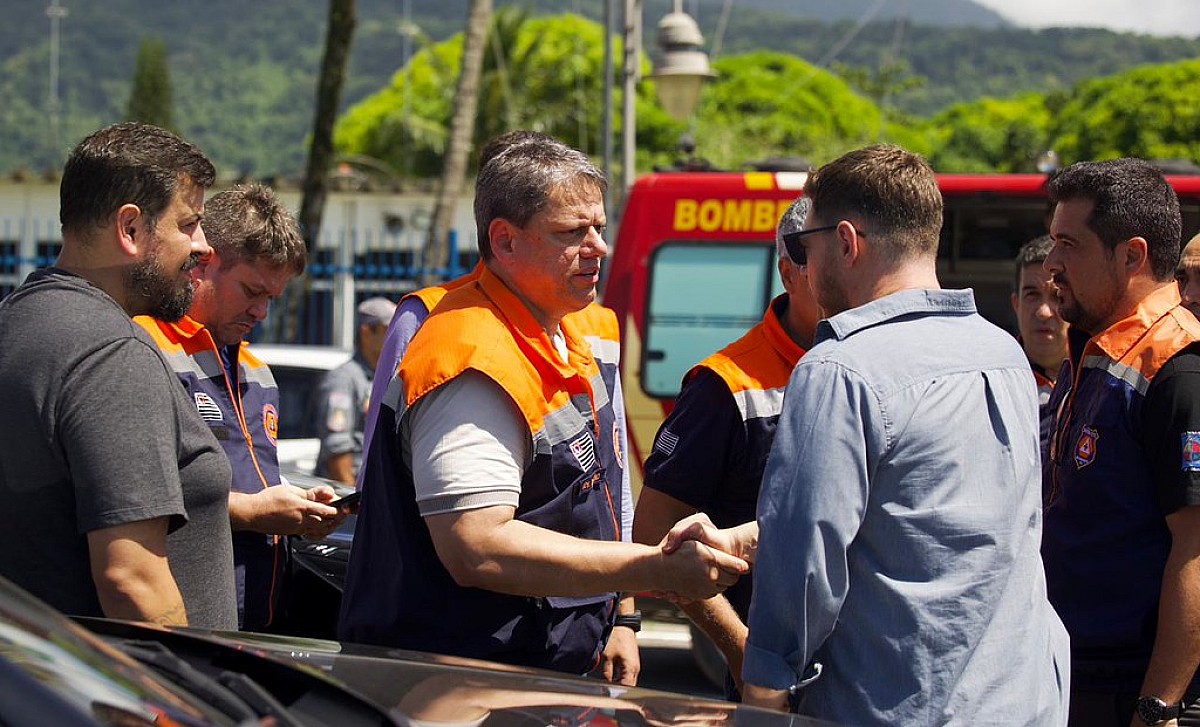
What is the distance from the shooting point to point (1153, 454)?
3.14m

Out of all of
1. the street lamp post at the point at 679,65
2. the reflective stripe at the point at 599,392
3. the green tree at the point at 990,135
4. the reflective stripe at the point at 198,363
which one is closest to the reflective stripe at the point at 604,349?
the reflective stripe at the point at 599,392

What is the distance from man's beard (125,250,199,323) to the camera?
2.88 meters

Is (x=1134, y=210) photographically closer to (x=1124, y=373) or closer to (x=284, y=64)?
(x=1124, y=373)

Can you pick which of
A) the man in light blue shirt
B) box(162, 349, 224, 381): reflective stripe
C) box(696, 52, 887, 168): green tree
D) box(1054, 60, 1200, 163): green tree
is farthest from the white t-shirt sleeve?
box(696, 52, 887, 168): green tree

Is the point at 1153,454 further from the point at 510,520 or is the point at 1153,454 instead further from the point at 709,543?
the point at 510,520

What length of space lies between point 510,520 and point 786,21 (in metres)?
203

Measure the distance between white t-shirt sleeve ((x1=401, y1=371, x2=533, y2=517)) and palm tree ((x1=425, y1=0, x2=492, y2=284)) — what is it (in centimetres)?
1185

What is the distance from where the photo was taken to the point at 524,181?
3.08 metres

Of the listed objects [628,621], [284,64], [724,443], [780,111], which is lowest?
[628,621]

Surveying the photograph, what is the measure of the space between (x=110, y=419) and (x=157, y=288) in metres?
0.40

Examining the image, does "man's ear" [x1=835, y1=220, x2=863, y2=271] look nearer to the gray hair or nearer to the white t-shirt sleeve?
the white t-shirt sleeve

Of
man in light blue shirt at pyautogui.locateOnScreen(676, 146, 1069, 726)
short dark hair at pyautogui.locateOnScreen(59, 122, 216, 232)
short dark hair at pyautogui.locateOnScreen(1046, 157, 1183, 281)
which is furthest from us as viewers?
short dark hair at pyautogui.locateOnScreen(1046, 157, 1183, 281)

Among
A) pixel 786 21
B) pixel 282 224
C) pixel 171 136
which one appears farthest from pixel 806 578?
pixel 786 21

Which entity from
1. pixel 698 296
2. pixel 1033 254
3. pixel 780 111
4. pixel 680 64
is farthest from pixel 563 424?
pixel 780 111
